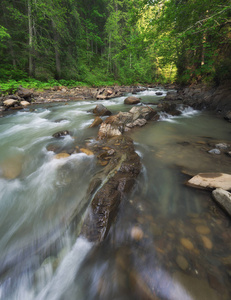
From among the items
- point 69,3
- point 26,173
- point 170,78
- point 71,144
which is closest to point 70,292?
point 26,173

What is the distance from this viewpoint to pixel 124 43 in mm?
11375

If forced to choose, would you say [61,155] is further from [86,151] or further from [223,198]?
[223,198]

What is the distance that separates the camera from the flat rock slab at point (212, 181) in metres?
2.01

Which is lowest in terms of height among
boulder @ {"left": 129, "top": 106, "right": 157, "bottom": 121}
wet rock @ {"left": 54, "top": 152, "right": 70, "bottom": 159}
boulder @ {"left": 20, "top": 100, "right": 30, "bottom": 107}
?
wet rock @ {"left": 54, "top": 152, "right": 70, "bottom": 159}

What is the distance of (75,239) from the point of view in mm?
1692

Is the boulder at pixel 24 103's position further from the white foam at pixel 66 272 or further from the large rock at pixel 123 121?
the white foam at pixel 66 272

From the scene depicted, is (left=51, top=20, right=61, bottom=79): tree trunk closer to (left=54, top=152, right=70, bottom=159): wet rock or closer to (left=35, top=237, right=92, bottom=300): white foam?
(left=54, top=152, right=70, bottom=159): wet rock

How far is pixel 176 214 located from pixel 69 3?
2127 centimetres

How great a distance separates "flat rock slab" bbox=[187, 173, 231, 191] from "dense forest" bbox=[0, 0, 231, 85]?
12.3 feet

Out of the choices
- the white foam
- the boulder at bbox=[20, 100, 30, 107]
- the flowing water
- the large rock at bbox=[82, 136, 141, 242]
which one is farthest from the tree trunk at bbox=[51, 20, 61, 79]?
the white foam

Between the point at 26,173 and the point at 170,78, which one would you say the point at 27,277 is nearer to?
the point at 26,173

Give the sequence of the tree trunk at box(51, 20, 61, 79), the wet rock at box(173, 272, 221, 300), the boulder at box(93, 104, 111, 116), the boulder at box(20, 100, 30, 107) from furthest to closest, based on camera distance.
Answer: the tree trunk at box(51, 20, 61, 79), the boulder at box(20, 100, 30, 107), the boulder at box(93, 104, 111, 116), the wet rock at box(173, 272, 221, 300)

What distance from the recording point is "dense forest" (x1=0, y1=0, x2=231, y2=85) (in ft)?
16.6

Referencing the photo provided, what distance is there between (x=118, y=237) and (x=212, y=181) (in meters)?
1.66
